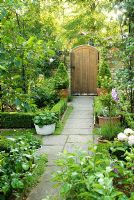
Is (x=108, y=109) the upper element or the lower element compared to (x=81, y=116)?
upper

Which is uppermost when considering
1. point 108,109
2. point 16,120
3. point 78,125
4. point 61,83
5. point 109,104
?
point 61,83

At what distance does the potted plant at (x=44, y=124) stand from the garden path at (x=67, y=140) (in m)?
0.18

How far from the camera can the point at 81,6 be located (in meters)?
16.5

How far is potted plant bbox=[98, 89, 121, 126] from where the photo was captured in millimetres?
6402

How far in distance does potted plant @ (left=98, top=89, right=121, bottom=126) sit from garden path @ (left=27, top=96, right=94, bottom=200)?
35 centimetres

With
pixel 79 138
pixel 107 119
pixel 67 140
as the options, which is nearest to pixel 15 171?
A: pixel 67 140

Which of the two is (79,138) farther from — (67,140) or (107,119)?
(107,119)

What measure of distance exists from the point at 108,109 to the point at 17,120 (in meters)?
2.00

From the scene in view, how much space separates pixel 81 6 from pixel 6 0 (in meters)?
14.3

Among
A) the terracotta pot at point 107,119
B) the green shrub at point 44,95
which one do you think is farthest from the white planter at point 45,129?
the green shrub at point 44,95

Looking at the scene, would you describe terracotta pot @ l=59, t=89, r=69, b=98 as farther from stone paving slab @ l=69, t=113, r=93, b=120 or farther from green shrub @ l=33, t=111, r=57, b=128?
green shrub @ l=33, t=111, r=57, b=128

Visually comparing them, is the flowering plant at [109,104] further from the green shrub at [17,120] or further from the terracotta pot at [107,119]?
the green shrub at [17,120]

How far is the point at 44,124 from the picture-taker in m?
6.54

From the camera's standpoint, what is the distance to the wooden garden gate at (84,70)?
11.6 metres
